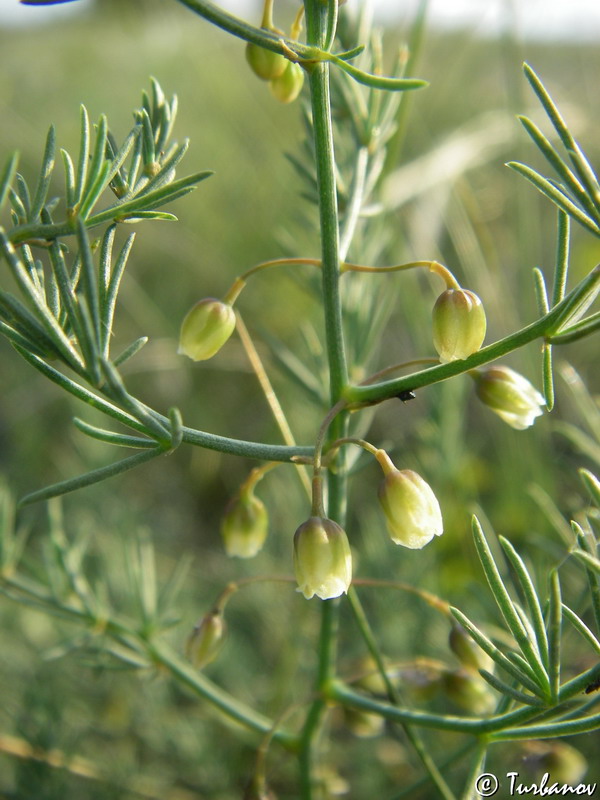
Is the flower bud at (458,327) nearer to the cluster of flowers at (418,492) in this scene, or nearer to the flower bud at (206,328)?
the cluster of flowers at (418,492)

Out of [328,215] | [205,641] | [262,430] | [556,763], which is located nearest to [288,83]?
[328,215]

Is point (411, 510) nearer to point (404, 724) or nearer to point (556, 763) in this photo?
point (404, 724)

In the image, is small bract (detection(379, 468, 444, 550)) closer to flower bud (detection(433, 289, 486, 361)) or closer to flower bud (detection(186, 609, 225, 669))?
flower bud (detection(433, 289, 486, 361))

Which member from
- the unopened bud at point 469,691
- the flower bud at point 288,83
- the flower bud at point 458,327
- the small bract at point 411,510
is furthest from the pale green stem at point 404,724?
the flower bud at point 288,83

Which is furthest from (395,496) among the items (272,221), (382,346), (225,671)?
(272,221)

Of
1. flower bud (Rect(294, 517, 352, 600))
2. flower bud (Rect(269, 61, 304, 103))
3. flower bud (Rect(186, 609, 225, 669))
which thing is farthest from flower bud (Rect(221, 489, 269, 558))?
flower bud (Rect(269, 61, 304, 103))
